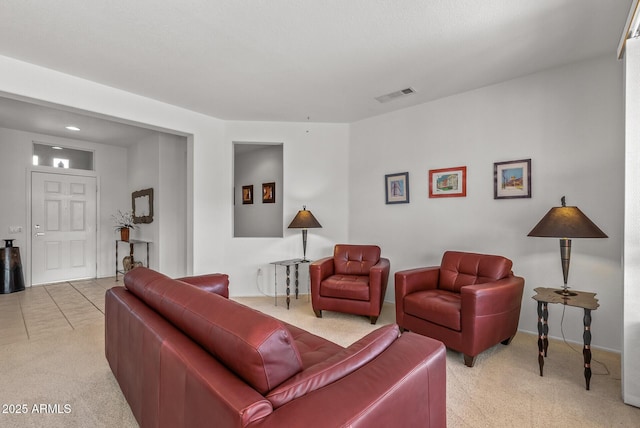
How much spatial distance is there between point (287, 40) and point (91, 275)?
590 cm

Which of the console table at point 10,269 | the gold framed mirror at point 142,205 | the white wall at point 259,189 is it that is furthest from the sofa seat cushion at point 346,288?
the console table at point 10,269

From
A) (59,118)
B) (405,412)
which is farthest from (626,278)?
(59,118)

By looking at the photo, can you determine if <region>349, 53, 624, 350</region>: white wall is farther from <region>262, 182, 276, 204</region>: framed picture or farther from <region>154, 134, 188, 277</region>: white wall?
<region>154, 134, 188, 277</region>: white wall

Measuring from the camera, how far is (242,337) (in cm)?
94

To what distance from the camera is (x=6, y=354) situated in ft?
8.41

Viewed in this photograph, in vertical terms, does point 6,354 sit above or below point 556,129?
below

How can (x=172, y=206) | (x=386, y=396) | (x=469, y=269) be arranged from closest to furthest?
(x=386, y=396) < (x=469, y=269) < (x=172, y=206)

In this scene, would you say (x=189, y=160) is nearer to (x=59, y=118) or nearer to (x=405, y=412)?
(x=59, y=118)

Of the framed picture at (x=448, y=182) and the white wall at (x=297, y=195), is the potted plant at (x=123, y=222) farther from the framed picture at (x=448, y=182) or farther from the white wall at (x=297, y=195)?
the framed picture at (x=448, y=182)

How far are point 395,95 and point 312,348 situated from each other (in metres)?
3.05

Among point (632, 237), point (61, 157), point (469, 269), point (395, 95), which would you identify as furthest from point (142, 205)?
point (632, 237)

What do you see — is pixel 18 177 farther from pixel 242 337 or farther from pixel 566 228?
pixel 566 228

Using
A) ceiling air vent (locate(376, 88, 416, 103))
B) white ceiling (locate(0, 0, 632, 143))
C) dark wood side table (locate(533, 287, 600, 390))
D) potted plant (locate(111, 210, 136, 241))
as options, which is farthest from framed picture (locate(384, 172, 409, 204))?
potted plant (locate(111, 210, 136, 241))

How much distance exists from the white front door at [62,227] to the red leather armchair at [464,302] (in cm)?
592
